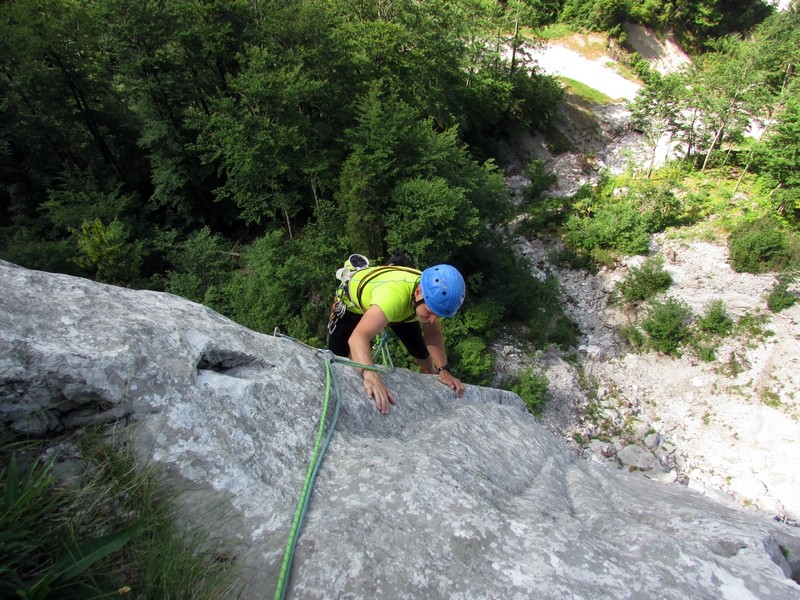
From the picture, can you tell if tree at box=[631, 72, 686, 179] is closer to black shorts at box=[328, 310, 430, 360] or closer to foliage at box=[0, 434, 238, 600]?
black shorts at box=[328, 310, 430, 360]

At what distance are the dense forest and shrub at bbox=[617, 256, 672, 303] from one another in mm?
2892

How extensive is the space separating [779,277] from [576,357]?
800 centimetres

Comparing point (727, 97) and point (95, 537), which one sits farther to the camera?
point (727, 97)

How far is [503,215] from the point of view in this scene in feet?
64.7

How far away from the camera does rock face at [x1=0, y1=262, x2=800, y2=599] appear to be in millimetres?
1891

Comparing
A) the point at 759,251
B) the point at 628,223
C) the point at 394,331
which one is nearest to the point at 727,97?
the point at 628,223

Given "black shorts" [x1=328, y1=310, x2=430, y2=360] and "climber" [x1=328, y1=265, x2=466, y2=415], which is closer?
→ "climber" [x1=328, y1=265, x2=466, y2=415]

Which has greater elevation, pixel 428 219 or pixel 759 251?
pixel 759 251

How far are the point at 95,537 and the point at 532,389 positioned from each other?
12.6m

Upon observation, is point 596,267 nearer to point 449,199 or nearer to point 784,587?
point 449,199

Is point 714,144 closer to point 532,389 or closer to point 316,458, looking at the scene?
point 532,389

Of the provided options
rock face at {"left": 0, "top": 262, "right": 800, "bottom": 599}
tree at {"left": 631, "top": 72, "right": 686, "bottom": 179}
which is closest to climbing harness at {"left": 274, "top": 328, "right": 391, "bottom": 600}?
rock face at {"left": 0, "top": 262, "right": 800, "bottom": 599}

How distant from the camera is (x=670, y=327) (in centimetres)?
1463

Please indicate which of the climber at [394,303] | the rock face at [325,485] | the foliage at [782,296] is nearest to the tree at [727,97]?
the foliage at [782,296]
